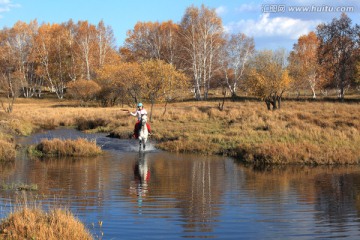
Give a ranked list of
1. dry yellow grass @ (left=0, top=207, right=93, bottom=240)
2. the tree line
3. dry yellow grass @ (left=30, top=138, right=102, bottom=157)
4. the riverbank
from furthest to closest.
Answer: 1. the tree line
2. dry yellow grass @ (left=30, top=138, right=102, bottom=157)
3. the riverbank
4. dry yellow grass @ (left=0, top=207, right=93, bottom=240)

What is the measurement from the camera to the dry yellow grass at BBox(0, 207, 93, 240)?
277 inches

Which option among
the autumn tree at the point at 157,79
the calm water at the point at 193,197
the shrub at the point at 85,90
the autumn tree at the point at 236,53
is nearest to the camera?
the calm water at the point at 193,197

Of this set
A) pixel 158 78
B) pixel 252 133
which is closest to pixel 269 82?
pixel 158 78

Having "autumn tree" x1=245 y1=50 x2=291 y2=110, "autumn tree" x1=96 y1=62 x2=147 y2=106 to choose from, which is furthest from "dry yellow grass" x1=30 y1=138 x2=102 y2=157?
"autumn tree" x1=245 y1=50 x2=291 y2=110

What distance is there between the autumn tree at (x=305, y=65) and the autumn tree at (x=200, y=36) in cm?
1095

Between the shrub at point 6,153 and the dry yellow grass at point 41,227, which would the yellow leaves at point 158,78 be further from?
the dry yellow grass at point 41,227

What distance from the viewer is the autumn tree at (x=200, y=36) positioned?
212ft

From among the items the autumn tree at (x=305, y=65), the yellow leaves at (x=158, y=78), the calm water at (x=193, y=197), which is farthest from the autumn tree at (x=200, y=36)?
the calm water at (x=193, y=197)

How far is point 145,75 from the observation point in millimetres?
43781

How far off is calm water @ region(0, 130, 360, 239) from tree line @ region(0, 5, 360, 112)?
31591 mm

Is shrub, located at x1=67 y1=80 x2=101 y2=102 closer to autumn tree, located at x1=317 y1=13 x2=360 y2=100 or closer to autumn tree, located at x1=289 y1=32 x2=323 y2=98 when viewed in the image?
autumn tree, located at x1=289 y1=32 x2=323 y2=98

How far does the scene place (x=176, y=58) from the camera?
7119 centimetres

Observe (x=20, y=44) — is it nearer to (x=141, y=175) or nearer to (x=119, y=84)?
(x=119, y=84)

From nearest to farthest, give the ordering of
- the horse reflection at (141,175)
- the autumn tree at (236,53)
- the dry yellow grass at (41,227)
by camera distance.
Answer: the dry yellow grass at (41,227) → the horse reflection at (141,175) → the autumn tree at (236,53)
